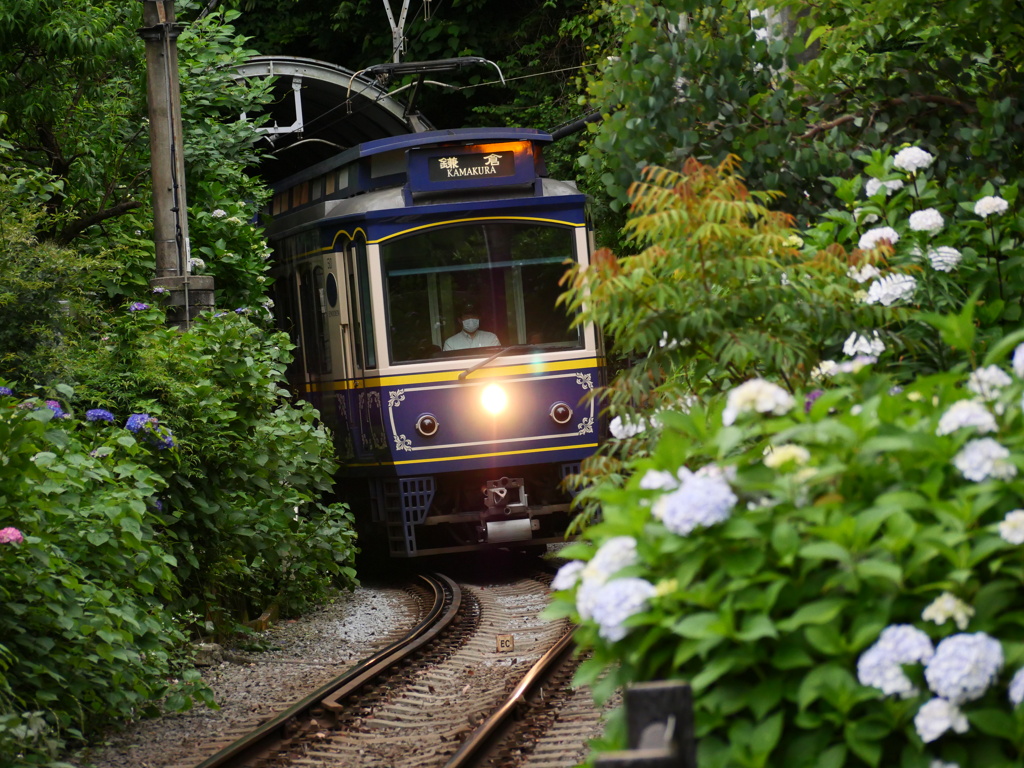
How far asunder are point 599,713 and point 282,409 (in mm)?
4541

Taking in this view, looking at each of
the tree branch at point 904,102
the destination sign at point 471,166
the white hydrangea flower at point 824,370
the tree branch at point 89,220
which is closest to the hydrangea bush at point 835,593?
the white hydrangea flower at point 824,370

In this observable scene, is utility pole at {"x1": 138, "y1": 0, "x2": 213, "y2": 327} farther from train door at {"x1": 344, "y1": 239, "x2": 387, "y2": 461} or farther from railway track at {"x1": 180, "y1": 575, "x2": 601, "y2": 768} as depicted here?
railway track at {"x1": 180, "y1": 575, "x2": 601, "y2": 768}

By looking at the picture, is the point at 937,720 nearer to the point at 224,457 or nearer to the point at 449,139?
the point at 224,457

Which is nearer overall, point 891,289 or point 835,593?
point 835,593

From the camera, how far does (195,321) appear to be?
29.7 feet

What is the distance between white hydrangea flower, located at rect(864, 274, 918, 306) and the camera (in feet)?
14.3

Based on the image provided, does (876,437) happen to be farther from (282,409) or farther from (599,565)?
(282,409)

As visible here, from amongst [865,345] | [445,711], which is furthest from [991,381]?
[445,711]

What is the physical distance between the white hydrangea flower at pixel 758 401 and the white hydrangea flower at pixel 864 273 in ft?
4.95

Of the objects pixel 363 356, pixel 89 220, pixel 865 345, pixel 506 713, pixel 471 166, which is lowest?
pixel 506 713

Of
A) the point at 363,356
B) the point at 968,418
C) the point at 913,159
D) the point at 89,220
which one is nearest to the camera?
the point at 968,418

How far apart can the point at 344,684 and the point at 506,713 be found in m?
1.30

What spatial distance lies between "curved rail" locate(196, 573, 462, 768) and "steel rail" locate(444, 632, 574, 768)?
885 millimetres

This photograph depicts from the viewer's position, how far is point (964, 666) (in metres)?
2.52
